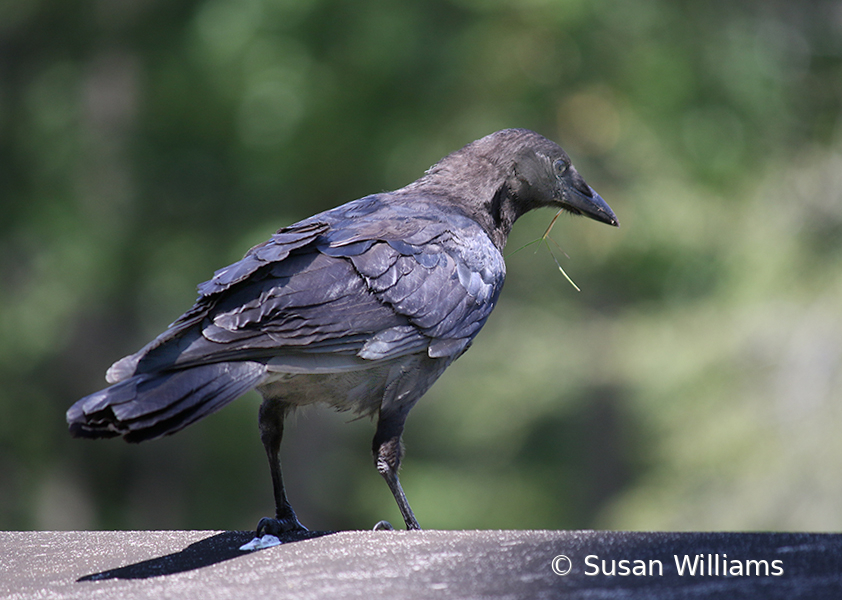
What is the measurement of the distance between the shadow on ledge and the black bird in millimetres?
139

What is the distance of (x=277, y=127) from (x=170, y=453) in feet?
14.2

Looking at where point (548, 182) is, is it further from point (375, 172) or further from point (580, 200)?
point (375, 172)

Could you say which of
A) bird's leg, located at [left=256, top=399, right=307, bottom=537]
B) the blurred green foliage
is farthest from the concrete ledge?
the blurred green foliage

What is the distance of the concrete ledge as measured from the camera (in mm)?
2539

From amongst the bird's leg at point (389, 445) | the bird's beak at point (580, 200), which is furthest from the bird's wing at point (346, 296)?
the bird's beak at point (580, 200)

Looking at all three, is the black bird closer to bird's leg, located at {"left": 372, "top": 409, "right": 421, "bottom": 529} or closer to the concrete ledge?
bird's leg, located at {"left": 372, "top": 409, "right": 421, "bottom": 529}

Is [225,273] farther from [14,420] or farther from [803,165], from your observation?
[14,420]

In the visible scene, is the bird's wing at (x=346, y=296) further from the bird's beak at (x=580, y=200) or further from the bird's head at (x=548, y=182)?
the bird's beak at (x=580, y=200)

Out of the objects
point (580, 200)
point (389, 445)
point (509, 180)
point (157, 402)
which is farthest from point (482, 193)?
point (157, 402)

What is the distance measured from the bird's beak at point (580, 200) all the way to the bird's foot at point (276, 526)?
2.20 meters

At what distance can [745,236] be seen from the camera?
9.77m

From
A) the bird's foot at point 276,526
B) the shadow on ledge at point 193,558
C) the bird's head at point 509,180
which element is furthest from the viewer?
the bird's head at point 509,180

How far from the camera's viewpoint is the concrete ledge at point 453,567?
8.33ft

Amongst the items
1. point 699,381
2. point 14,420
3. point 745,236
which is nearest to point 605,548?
point 699,381
